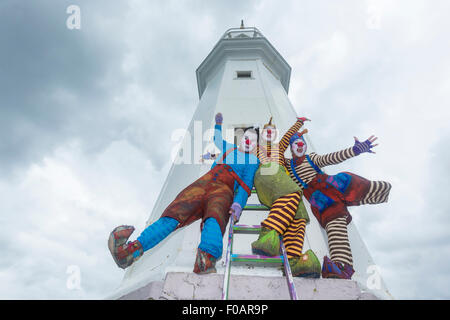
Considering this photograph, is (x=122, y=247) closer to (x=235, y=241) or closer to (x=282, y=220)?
(x=235, y=241)

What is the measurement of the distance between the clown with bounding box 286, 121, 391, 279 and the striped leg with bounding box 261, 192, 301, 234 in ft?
1.93

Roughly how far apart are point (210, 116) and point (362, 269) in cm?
376

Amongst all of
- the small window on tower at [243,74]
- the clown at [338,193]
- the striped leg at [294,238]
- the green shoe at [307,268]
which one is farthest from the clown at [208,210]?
the small window on tower at [243,74]

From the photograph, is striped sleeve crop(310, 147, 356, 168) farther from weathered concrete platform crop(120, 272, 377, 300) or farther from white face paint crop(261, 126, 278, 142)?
weathered concrete platform crop(120, 272, 377, 300)

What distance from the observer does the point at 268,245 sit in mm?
2064

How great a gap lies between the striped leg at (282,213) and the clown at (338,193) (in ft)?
1.93

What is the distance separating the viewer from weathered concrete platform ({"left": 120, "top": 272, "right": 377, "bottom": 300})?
179 cm

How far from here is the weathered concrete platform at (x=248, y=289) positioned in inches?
70.3

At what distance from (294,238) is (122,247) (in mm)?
1637

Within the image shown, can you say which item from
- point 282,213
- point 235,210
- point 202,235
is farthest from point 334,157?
point 202,235

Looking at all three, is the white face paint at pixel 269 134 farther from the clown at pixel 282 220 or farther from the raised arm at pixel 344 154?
the raised arm at pixel 344 154

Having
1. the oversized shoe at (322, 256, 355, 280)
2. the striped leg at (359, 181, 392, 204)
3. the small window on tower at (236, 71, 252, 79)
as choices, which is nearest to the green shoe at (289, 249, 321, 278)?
the oversized shoe at (322, 256, 355, 280)

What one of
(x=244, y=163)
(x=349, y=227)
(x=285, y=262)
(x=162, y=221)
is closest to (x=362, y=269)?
(x=349, y=227)
